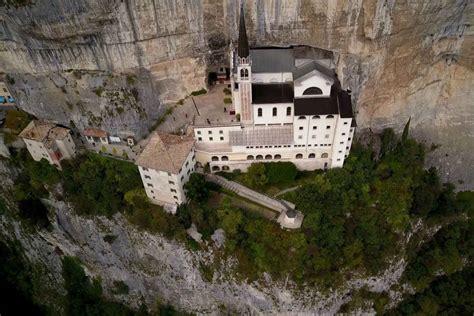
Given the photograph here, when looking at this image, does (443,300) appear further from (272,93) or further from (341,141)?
(272,93)

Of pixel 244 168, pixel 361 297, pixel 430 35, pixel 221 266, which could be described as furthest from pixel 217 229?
pixel 430 35

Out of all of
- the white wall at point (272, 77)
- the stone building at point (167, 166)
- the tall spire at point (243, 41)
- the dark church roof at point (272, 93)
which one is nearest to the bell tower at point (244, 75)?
the tall spire at point (243, 41)

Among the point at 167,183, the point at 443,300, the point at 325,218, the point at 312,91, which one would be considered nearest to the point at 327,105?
the point at 312,91

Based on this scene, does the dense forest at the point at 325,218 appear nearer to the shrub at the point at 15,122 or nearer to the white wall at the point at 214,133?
the shrub at the point at 15,122

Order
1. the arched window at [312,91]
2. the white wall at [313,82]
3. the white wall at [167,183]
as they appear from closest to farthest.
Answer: the white wall at [313,82]
the white wall at [167,183]
the arched window at [312,91]

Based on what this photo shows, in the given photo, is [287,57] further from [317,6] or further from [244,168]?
[244,168]
